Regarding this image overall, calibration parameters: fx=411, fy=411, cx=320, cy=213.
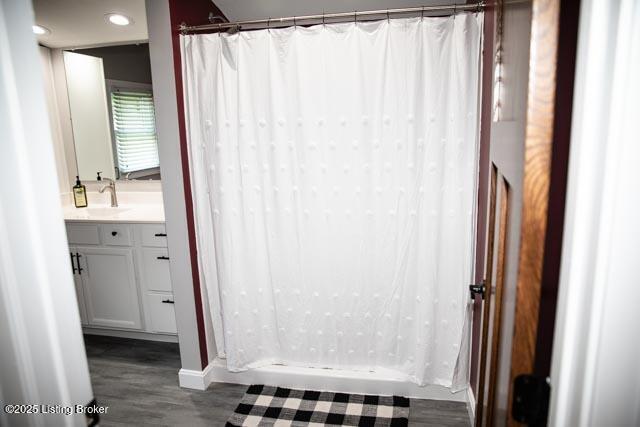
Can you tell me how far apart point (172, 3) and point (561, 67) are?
1952 mm

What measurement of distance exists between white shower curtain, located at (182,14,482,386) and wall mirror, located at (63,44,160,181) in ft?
3.30

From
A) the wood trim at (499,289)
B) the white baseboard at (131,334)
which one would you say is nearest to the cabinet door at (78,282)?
the white baseboard at (131,334)

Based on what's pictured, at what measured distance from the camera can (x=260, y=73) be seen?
2.07 m

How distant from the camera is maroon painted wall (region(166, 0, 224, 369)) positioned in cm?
209

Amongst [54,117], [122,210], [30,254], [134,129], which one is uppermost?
[54,117]

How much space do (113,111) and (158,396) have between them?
6.63ft

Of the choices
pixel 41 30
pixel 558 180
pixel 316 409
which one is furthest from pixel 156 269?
pixel 558 180

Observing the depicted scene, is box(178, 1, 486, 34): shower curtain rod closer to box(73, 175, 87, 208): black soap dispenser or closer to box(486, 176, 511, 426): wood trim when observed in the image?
box(486, 176, 511, 426): wood trim

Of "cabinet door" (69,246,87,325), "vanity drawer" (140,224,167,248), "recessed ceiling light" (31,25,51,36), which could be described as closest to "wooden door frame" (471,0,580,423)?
"vanity drawer" (140,224,167,248)

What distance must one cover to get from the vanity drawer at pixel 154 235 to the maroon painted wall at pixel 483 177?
1900mm

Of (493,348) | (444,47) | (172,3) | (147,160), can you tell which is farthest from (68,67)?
(493,348)

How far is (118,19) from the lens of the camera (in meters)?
2.68

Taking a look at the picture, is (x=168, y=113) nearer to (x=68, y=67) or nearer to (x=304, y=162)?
(x=304, y=162)

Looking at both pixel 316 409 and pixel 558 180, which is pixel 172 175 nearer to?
pixel 316 409
